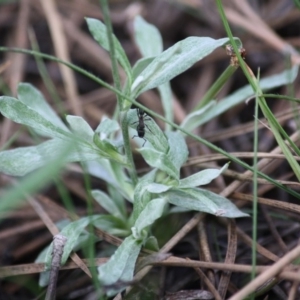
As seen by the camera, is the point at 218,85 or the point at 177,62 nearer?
the point at 177,62

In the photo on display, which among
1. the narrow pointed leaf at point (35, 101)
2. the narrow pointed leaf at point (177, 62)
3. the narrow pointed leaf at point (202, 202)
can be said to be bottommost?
the narrow pointed leaf at point (202, 202)

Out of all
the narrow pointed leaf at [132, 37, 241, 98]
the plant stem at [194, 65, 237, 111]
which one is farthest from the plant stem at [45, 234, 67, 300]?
the plant stem at [194, 65, 237, 111]

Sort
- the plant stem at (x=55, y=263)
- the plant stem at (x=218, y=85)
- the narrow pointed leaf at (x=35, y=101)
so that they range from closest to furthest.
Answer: the plant stem at (x=55, y=263), the plant stem at (x=218, y=85), the narrow pointed leaf at (x=35, y=101)

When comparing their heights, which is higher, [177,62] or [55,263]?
[177,62]

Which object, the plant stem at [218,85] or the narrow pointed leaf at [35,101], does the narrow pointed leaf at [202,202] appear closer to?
the plant stem at [218,85]

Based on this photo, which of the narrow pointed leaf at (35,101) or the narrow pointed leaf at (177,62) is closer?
the narrow pointed leaf at (177,62)

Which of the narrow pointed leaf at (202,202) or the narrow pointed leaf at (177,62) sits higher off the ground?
the narrow pointed leaf at (177,62)

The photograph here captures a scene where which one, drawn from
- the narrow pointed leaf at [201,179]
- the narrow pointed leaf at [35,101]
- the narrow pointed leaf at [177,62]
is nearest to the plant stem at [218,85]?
the narrow pointed leaf at [177,62]

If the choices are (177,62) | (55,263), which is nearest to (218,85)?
(177,62)

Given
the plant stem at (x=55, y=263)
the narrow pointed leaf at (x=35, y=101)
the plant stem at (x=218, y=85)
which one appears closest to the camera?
the plant stem at (x=55, y=263)

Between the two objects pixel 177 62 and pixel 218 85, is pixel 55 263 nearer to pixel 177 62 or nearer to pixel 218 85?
pixel 177 62

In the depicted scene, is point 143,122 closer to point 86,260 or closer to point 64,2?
point 86,260

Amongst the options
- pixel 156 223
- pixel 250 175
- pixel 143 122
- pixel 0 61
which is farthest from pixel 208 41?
pixel 0 61
